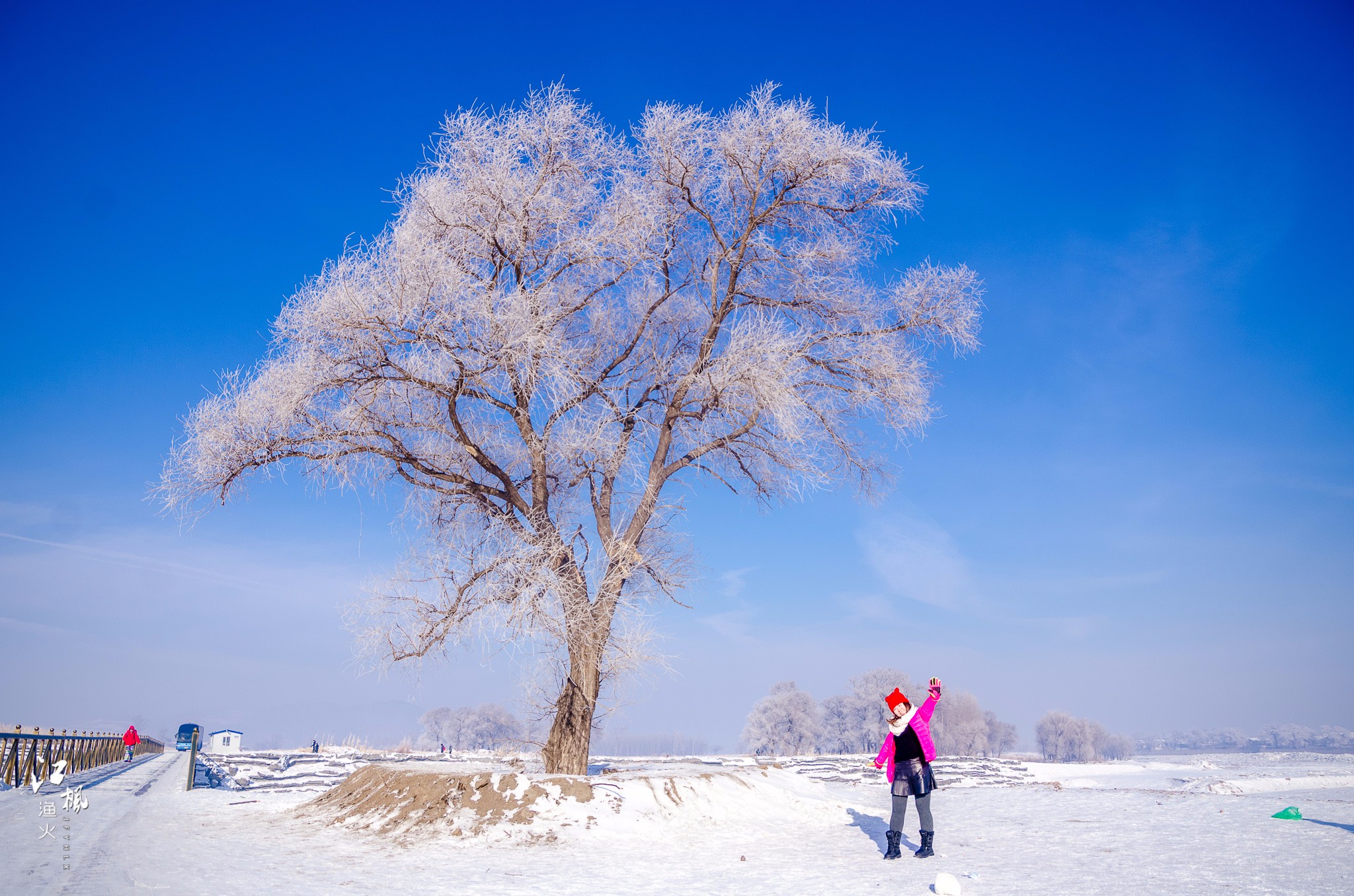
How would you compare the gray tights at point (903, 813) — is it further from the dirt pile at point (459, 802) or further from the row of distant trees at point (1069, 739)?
the row of distant trees at point (1069, 739)

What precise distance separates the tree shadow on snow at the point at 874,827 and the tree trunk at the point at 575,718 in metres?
3.87

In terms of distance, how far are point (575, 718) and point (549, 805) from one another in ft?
6.53

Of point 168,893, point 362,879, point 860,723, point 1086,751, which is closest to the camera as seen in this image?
point 168,893

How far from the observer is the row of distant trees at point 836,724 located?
77.3m

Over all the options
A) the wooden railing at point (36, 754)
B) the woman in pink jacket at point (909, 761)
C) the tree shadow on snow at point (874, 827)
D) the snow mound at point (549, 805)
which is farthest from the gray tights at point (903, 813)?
the wooden railing at point (36, 754)

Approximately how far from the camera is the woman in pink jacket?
718 cm

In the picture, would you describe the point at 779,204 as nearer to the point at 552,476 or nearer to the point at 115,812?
the point at 552,476

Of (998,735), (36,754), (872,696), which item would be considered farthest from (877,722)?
(36,754)

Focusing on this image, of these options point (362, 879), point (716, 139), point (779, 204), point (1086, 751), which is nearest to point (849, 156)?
point (779, 204)

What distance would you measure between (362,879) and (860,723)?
8138 centimetres

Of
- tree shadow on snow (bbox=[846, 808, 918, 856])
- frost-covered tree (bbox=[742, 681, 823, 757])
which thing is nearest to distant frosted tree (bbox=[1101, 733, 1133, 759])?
frost-covered tree (bbox=[742, 681, 823, 757])

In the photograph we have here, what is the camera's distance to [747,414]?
11.7 metres

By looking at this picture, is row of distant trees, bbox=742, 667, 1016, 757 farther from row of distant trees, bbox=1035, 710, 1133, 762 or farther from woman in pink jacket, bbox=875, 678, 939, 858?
woman in pink jacket, bbox=875, 678, 939, 858

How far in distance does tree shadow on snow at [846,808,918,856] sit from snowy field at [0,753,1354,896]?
0.08m
